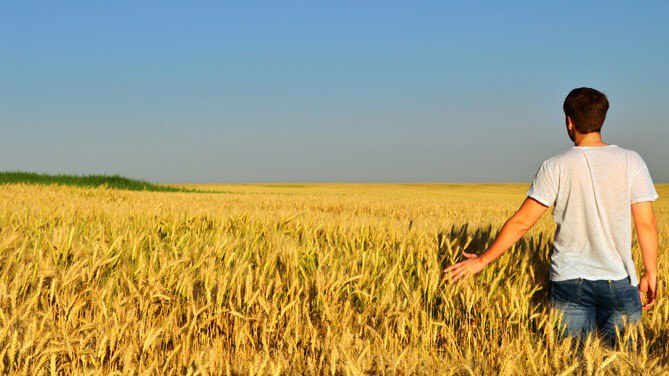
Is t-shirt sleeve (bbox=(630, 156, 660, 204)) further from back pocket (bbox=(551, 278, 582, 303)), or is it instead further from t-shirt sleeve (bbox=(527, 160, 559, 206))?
back pocket (bbox=(551, 278, 582, 303))

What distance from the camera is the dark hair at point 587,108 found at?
2707 mm

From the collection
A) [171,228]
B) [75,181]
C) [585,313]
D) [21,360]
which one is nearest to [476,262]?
[585,313]

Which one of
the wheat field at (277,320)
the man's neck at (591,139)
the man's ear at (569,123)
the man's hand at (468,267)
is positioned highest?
the man's ear at (569,123)

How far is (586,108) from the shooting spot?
2.72 meters

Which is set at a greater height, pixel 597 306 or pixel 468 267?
pixel 468 267

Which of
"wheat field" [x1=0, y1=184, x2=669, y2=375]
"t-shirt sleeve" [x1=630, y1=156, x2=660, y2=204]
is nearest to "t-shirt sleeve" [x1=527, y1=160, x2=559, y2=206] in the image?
"t-shirt sleeve" [x1=630, y1=156, x2=660, y2=204]

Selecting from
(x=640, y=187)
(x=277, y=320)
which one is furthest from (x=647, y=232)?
(x=277, y=320)

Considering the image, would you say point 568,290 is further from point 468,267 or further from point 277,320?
point 277,320

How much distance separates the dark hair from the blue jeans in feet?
2.62

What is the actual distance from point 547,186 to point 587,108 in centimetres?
44

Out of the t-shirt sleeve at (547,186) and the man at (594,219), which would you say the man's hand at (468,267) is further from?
the t-shirt sleeve at (547,186)

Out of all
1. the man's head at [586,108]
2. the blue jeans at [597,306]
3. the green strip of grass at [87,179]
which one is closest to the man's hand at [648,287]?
the blue jeans at [597,306]

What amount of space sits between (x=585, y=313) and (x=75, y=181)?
77.5 ft

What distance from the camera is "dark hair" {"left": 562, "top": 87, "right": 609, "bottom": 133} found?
271 cm
